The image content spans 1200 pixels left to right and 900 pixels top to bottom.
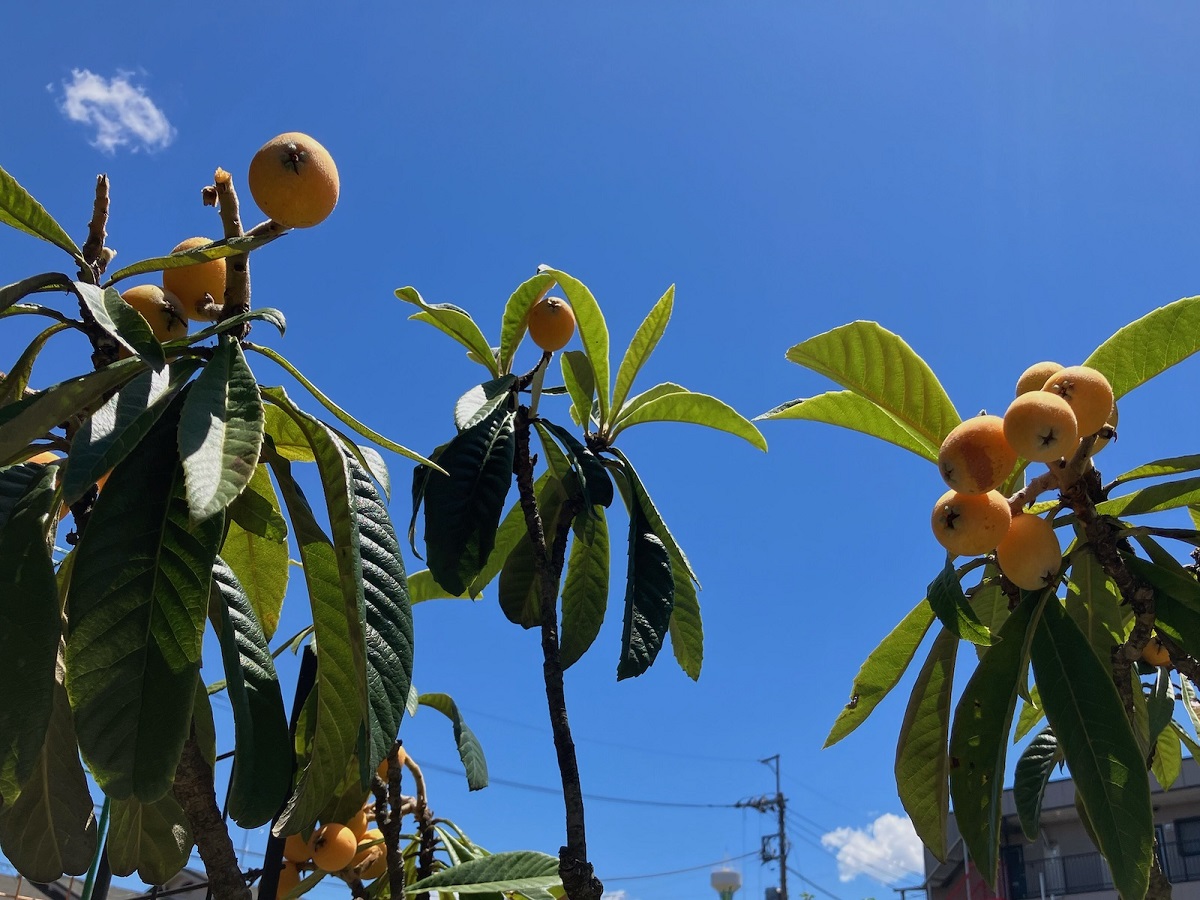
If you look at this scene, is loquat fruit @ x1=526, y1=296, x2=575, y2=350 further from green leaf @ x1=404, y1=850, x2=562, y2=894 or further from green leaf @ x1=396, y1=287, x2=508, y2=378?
green leaf @ x1=404, y1=850, x2=562, y2=894

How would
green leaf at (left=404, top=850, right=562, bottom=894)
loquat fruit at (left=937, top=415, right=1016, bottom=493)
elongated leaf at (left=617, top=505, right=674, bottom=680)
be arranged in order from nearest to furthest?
Result: loquat fruit at (left=937, top=415, right=1016, bottom=493)
elongated leaf at (left=617, top=505, right=674, bottom=680)
green leaf at (left=404, top=850, right=562, bottom=894)

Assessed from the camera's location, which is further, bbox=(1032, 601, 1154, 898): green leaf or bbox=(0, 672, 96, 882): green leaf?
bbox=(1032, 601, 1154, 898): green leaf

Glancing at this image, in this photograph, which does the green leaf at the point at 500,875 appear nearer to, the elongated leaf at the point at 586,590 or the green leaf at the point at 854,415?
the elongated leaf at the point at 586,590

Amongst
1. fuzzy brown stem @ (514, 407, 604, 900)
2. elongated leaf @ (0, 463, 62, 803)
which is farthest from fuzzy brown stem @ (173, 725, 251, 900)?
fuzzy brown stem @ (514, 407, 604, 900)

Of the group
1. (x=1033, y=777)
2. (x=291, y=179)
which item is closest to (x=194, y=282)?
(x=291, y=179)

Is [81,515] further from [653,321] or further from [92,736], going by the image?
[653,321]

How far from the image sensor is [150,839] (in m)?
1.55

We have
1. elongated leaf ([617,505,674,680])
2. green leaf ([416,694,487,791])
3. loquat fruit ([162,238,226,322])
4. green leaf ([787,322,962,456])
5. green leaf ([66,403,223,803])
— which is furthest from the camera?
green leaf ([416,694,487,791])

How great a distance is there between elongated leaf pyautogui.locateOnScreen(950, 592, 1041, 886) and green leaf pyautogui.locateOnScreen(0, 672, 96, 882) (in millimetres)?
1395

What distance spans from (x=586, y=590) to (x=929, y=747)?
2.45 ft

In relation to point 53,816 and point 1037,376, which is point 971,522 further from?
point 53,816

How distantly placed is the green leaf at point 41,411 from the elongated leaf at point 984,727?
1.52m

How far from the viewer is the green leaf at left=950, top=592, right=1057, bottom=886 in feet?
6.02

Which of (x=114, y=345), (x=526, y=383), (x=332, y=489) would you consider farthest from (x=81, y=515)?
(x=526, y=383)
